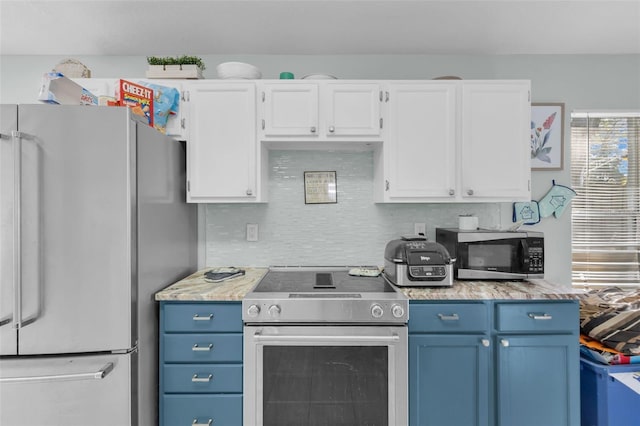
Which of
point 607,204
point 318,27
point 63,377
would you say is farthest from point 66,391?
point 607,204

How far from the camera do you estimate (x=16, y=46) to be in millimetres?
2312

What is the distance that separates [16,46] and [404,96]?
2.78 metres

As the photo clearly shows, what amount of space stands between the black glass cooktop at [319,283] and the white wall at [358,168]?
0.78 feet

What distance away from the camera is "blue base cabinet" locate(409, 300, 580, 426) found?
1668 millimetres

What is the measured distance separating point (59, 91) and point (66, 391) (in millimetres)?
1392

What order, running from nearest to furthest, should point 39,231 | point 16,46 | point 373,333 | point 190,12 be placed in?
point 39,231
point 373,333
point 190,12
point 16,46

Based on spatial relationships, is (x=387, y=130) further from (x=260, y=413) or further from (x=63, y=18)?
(x=63, y=18)

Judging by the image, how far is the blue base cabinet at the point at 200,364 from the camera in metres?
1.68

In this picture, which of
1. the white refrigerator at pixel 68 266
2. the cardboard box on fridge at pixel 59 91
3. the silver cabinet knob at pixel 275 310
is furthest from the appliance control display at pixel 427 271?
the cardboard box on fridge at pixel 59 91

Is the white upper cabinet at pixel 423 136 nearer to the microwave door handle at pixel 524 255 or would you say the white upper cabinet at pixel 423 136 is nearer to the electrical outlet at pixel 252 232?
the microwave door handle at pixel 524 255

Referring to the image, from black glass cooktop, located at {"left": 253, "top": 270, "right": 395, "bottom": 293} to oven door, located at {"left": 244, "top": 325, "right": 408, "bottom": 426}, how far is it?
22 cm

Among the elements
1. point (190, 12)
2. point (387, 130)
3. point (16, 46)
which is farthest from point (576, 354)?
point (16, 46)

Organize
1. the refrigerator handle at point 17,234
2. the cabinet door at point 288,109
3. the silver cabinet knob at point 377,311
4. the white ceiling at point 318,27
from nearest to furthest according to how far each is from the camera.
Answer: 1. the refrigerator handle at point 17,234
2. the silver cabinet knob at point 377,311
3. the white ceiling at point 318,27
4. the cabinet door at point 288,109

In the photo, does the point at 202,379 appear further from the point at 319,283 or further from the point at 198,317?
the point at 319,283
